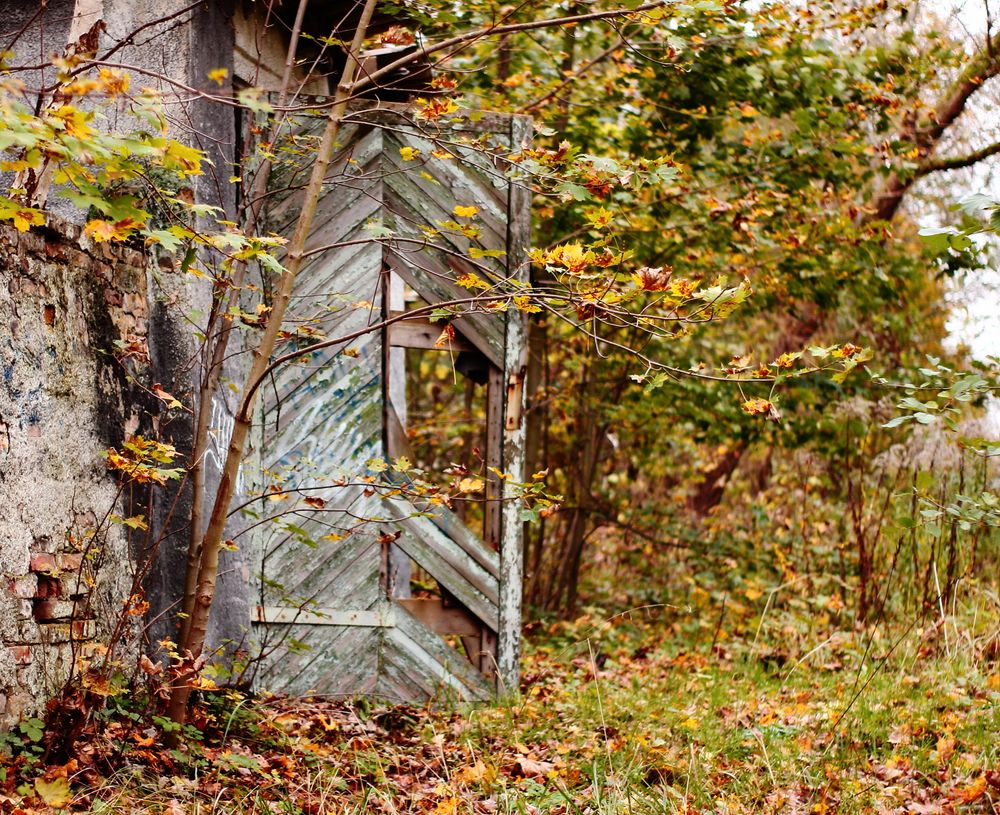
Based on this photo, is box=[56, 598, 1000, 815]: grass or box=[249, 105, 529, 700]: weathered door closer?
box=[56, 598, 1000, 815]: grass

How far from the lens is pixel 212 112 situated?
5453 millimetres

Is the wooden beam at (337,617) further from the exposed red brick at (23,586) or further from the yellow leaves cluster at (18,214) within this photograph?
the yellow leaves cluster at (18,214)

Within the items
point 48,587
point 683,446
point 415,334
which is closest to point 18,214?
point 48,587

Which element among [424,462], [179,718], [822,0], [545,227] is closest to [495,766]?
[179,718]

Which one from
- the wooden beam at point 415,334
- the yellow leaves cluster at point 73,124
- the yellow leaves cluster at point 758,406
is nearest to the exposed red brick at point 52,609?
the yellow leaves cluster at point 73,124

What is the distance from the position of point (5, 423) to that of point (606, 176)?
2552 millimetres

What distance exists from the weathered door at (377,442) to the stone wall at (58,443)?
1250 millimetres

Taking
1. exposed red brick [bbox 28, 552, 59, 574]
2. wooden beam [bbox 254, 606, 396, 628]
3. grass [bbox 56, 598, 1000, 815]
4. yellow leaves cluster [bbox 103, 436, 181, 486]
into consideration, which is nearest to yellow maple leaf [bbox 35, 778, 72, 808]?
grass [bbox 56, 598, 1000, 815]

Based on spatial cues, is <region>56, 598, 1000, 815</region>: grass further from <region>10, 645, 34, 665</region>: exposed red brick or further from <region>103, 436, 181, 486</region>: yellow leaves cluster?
<region>103, 436, 181, 486</region>: yellow leaves cluster

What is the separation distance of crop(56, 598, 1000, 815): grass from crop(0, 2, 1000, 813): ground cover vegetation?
2 cm

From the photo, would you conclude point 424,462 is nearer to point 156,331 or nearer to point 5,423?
point 156,331

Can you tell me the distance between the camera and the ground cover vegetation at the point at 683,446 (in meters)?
3.99

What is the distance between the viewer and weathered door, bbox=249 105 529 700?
5.87m

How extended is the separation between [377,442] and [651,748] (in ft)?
7.60
